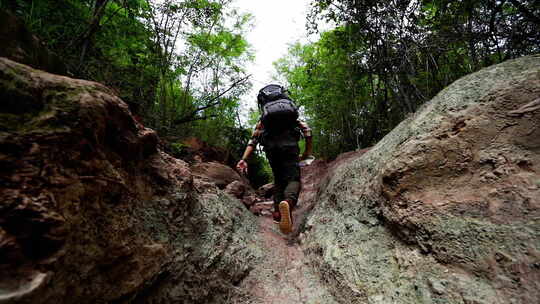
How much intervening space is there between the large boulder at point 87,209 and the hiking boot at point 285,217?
124 cm

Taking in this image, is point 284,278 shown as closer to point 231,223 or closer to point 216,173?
point 231,223

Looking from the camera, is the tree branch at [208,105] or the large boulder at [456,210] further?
the tree branch at [208,105]

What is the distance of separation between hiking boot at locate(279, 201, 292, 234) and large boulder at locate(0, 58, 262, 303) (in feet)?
4.08

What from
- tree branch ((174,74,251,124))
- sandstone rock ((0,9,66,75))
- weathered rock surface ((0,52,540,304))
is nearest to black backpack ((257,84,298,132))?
weathered rock surface ((0,52,540,304))

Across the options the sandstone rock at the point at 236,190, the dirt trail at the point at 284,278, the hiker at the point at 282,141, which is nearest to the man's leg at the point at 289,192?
the hiker at the point at 282,141

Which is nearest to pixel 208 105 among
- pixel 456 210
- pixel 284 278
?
pixel 284 278

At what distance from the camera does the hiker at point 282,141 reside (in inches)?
133

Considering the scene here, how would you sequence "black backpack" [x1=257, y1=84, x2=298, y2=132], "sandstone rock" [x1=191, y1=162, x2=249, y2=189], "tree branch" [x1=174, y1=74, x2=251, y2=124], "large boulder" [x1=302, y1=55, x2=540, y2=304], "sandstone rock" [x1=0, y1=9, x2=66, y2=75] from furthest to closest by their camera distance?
"tree branch" [x1=174, y1=74, x2=251, y2=124] < "sandstone rock" [x1=191, y1=162, x2=249, y2=189] < "black backpack" [x1=257, y1=84, x2=298, y2=132] < "sandstone rock" [x1=0, y1=9, x2=66, y2=75] < "large boulder" [x1=302, y1=55, x2=540, y2=304]

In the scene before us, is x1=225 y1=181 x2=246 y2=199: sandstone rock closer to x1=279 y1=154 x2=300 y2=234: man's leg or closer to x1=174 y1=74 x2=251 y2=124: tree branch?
x1=279 y1=154 x2=300 y2=234: man's leg

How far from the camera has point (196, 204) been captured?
7.10 feet

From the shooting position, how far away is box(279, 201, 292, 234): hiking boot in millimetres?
3014

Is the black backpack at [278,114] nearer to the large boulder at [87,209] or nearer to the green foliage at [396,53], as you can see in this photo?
the large boulder at [87,209]

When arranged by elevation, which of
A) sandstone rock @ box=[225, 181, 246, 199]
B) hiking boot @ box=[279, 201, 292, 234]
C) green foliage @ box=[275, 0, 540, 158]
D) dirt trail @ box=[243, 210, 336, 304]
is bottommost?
dirt trail @ box=[243, 210, 336, 304]

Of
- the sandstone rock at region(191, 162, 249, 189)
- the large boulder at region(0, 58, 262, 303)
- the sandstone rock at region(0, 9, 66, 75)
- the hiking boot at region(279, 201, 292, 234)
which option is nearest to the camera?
the large boulder at region(0, 58, 262, 303)
